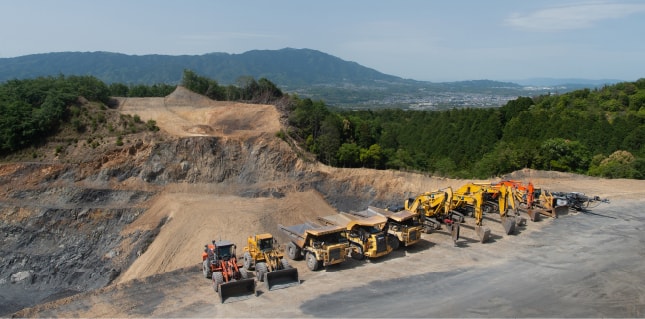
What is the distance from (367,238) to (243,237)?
9025mm

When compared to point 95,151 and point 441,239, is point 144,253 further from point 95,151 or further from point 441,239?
point 441,239

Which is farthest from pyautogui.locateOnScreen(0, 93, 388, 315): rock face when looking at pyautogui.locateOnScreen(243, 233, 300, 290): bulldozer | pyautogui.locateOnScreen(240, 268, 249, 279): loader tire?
pyautogui.locateOnScreen(240, 268, 249, 279): loader tire

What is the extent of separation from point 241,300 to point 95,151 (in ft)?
75.7

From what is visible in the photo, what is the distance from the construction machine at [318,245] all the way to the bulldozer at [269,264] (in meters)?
1.01

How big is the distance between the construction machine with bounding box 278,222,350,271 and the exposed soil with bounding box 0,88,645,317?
0.52m

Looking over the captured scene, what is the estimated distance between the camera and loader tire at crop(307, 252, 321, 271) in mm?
16922

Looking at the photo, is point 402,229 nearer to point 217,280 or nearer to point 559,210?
point 217,280

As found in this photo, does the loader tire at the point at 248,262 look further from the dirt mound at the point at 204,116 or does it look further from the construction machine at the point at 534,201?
the dirt mound at the point at 204,116

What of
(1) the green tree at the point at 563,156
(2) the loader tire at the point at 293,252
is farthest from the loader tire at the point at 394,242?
(1) the green tree at the point at 563,156

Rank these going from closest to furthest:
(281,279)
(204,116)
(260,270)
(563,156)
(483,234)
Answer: (281,279) < (260,270) < (483,234) < (204,116) < (563,156)

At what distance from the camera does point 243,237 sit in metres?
24.7

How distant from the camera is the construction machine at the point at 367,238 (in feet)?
58.4

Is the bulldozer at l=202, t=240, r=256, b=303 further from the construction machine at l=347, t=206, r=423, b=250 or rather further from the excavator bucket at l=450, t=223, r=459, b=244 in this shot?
the excavator bucket at l=450, t=223, r=459, b=244

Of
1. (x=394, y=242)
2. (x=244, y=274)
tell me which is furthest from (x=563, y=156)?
(x=244, y=274)
